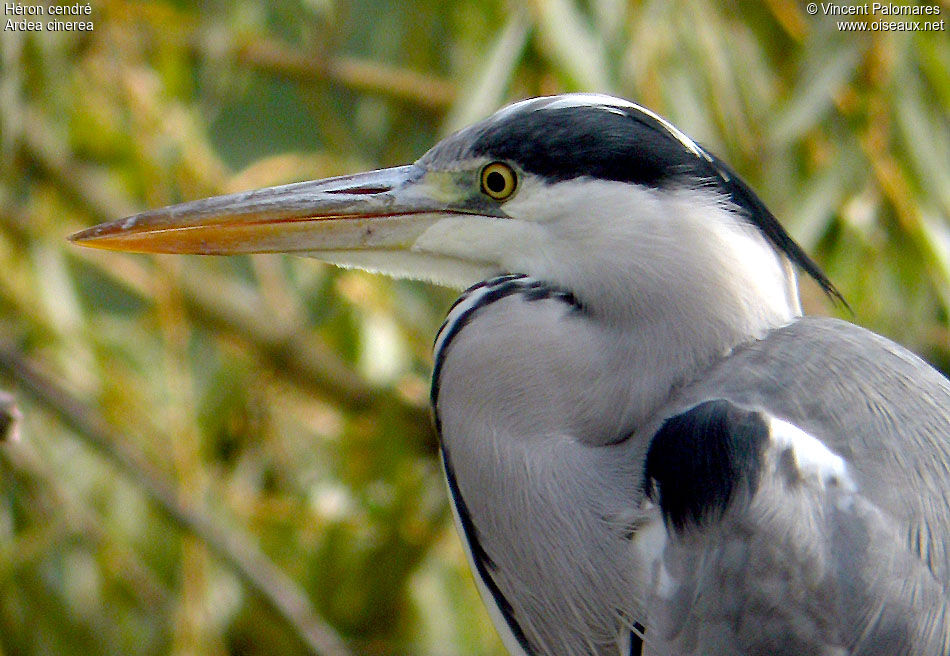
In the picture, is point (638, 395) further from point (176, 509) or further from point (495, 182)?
point (176, 509)

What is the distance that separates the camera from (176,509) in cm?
198

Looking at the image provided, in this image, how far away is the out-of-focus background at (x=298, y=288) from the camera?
1.80 m

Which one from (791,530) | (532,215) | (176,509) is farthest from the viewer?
(176,509)

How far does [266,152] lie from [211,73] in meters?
1.89

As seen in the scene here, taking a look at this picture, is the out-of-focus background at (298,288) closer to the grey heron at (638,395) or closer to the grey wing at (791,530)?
the grey heron at (638,395)

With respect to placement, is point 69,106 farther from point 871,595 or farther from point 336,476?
point 871,595

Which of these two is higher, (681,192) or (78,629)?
(681,192)

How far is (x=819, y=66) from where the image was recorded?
71.5 inches

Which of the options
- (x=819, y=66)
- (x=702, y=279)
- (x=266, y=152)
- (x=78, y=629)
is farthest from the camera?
(x=266, y=152)

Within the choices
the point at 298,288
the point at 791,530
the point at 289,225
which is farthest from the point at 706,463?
the point at 298,288

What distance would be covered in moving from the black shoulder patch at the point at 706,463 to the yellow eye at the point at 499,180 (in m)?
0.26

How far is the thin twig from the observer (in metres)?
1.96

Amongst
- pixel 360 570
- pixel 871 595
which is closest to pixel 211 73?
pixel 360 570

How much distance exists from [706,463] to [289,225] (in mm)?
448
